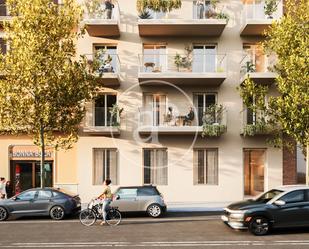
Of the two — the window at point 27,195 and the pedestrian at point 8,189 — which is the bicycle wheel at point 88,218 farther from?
the pedestrian at point 8,189

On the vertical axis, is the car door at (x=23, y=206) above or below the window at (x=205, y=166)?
below

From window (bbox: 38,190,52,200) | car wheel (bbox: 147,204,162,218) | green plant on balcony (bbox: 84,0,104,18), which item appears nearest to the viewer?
window (bbox: 38,190,52,200)

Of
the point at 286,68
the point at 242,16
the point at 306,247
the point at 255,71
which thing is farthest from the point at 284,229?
the point at 242,16

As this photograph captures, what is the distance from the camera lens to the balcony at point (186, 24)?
22.0 m

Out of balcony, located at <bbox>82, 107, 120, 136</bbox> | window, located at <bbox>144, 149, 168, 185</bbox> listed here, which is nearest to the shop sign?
balcony, located at <bbox>82, 107, 120, 136</bbox>

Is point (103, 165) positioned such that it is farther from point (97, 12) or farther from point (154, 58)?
point (97, 12)

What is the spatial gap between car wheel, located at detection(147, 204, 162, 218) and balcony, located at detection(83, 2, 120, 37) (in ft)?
32.0

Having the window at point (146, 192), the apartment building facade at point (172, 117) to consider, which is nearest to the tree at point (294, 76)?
the apartment building facade at point (172, 117)

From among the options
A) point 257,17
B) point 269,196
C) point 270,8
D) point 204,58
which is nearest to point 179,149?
point 204,58

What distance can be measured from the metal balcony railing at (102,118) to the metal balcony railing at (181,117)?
141cm

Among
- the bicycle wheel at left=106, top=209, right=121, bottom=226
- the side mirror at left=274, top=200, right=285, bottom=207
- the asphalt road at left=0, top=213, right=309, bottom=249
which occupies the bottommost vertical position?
the asphalt road at left=0, top=213, right=309, bottom=249

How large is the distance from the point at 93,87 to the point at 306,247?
11705 millimetres

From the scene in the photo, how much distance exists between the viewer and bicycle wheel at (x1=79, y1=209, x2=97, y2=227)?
15.7m

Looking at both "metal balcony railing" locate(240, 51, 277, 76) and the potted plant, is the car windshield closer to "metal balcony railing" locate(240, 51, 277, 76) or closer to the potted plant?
"metal balcony railing" locate(240, 51, 277, 76)
